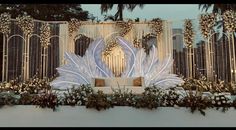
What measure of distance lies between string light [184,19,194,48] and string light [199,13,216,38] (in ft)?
1.35

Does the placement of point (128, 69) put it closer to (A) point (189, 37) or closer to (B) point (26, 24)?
(A) point (189, 37)

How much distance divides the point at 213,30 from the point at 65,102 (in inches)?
382

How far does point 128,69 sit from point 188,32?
391 cm

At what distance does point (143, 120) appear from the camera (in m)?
5.59

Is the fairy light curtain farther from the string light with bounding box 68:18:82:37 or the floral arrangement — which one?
the floral arrangement

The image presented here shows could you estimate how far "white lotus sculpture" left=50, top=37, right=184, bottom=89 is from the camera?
9.62m

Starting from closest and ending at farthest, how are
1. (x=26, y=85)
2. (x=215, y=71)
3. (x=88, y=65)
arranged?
(x=88, y=65)
(x=26, y=85)
(x=215, y=71)

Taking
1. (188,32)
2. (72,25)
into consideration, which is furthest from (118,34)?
(188,32)

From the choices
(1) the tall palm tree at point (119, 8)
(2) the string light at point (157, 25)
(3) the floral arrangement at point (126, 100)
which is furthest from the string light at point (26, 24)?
(3) the floral arrangement at point (126, 100)

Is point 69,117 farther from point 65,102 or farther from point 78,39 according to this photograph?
point 78,39

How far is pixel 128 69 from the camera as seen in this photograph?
11.6 meters

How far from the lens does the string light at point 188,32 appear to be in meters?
14.4

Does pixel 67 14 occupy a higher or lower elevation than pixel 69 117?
higher

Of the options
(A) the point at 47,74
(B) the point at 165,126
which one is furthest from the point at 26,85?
(B) the point at 165,126
